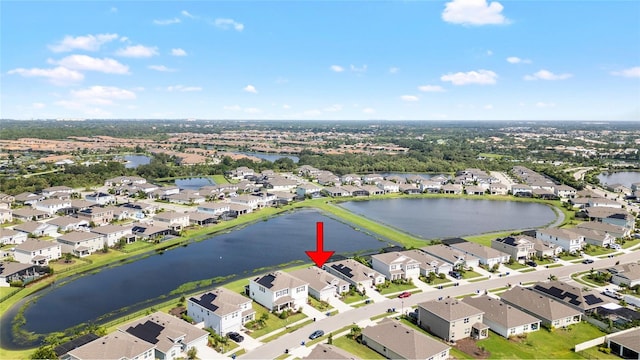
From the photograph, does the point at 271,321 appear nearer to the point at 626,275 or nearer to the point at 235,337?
the point at 235,337

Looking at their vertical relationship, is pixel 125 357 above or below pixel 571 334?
above

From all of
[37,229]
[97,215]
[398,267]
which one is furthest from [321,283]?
[97,215]

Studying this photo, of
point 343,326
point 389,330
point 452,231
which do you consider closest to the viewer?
point 389,330

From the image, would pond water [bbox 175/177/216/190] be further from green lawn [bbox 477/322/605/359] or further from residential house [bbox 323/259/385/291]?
green lawn [bbox 477/322/605/359]

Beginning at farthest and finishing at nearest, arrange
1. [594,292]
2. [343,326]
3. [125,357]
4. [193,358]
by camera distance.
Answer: [594,292] → [343,326] → [193,358] → [125,357]

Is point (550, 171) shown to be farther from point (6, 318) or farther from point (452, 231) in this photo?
point (6, 318)

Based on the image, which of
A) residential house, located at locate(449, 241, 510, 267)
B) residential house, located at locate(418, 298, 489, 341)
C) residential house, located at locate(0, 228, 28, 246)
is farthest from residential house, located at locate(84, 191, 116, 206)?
residential house, located at locate(418, 298, 489, 341)

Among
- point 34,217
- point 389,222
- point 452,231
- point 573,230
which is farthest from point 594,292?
point 34,217
